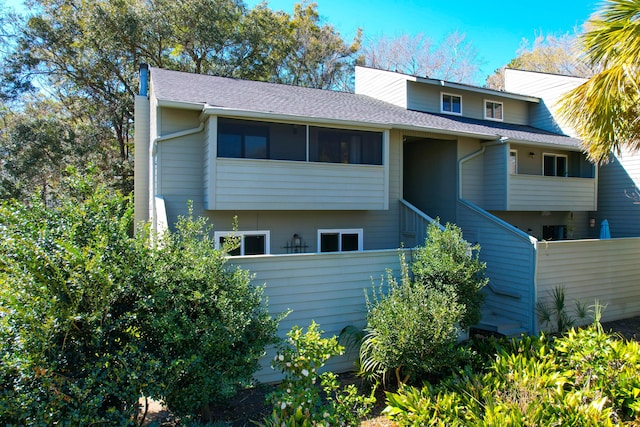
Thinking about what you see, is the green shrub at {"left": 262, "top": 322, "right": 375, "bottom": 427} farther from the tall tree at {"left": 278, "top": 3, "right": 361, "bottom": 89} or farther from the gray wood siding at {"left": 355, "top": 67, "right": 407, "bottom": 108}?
the tall tree at {"left": 278, "top": 3, "right": 361, "bottom": 89}

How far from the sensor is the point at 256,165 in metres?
8.22

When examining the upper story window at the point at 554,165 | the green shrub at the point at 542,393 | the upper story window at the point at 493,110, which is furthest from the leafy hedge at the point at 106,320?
the upper story window at the point at 493,110

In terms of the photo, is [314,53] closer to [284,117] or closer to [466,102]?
[466,102]

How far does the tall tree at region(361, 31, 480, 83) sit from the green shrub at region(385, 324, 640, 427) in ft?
85.5

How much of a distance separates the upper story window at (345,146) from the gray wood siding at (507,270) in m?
3.26

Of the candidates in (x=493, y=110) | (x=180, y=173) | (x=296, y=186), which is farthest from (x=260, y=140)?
(x=493, y=110)

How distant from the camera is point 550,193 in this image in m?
11.8

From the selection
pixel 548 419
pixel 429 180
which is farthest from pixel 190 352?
pixel 429 180

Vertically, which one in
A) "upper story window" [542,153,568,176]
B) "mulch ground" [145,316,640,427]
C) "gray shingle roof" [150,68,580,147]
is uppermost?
"gray shingle roof" [150,68,580,147]

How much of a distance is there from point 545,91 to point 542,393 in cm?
1423

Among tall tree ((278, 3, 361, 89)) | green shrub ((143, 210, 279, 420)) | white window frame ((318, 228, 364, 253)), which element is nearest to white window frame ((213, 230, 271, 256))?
white window frame ((318, 228, 364, 253))

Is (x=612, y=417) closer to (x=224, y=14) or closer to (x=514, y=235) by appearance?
(x=514, y=235)

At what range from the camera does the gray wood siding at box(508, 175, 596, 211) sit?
11.1 metres

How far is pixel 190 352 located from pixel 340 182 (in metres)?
5.79
